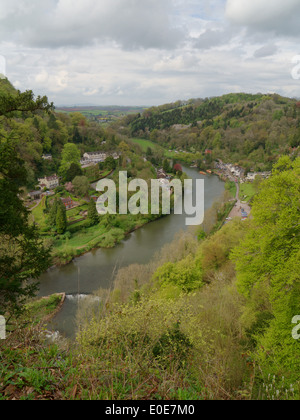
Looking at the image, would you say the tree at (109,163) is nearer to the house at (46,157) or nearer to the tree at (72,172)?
the tree at (72,172)

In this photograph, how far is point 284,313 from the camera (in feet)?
13.7

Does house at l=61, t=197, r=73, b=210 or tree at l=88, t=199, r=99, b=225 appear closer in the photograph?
tree at l=88, t=199, r=99, b=225

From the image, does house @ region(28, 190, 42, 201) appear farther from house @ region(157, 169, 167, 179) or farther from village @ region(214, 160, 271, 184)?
village @ region(214, 160, 271, 184)

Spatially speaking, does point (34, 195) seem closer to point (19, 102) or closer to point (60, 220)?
point (60, 220)

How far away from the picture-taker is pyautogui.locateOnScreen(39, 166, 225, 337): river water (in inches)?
506

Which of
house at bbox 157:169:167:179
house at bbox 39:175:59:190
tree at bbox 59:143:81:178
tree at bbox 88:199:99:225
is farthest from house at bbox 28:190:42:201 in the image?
house at bbox 157:169:167:179

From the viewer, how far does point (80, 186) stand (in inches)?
1006

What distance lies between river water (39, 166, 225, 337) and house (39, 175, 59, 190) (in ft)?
38.4

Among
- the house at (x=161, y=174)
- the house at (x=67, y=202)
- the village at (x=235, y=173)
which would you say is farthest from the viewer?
the village at (x=235, y=173)

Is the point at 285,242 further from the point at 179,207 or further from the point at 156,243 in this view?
the point at 179,207

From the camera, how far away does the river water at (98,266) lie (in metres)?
12.9

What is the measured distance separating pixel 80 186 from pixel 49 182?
3.70 m

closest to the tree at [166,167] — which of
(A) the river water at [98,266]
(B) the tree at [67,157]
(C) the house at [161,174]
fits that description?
(C) the house at [161,174]

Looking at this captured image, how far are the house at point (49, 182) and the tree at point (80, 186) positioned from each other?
271 centimetres
